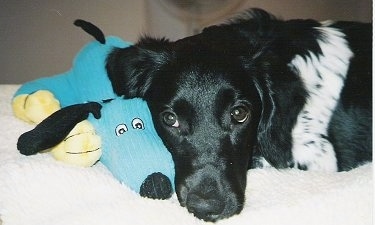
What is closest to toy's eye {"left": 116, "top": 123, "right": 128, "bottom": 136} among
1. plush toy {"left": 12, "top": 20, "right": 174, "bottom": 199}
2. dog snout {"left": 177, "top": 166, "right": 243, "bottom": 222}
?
plush toy {"left": 12, "top": 20, "right": 174, "bottom": 199}

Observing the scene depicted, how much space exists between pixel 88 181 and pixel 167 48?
648 mm

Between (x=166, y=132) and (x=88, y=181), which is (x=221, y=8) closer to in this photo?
(x=166, y=132)

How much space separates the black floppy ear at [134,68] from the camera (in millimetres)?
1537

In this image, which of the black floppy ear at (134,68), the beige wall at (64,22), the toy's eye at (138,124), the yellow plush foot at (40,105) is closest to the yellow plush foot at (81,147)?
the toy's eye at (138,124)

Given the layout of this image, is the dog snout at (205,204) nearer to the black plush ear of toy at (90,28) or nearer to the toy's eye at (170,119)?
the toy's eye at (170,119)

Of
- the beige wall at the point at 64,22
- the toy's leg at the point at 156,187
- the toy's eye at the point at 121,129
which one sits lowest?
the beige wall at the point at 64,22

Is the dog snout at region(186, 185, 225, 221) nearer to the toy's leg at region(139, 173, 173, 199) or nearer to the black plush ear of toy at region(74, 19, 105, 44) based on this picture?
the toy's leg at region(139, 173, 173, 199)

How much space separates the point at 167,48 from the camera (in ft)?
5.06

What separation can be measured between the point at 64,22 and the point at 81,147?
2508 millimetres

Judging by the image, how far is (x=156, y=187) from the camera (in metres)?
1.07

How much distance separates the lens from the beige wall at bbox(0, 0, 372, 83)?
10.7ft

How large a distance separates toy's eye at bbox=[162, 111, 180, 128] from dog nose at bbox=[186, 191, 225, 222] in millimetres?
283

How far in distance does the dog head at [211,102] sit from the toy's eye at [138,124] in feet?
0.39

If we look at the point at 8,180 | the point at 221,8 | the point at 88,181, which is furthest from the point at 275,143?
the point at 221,8
